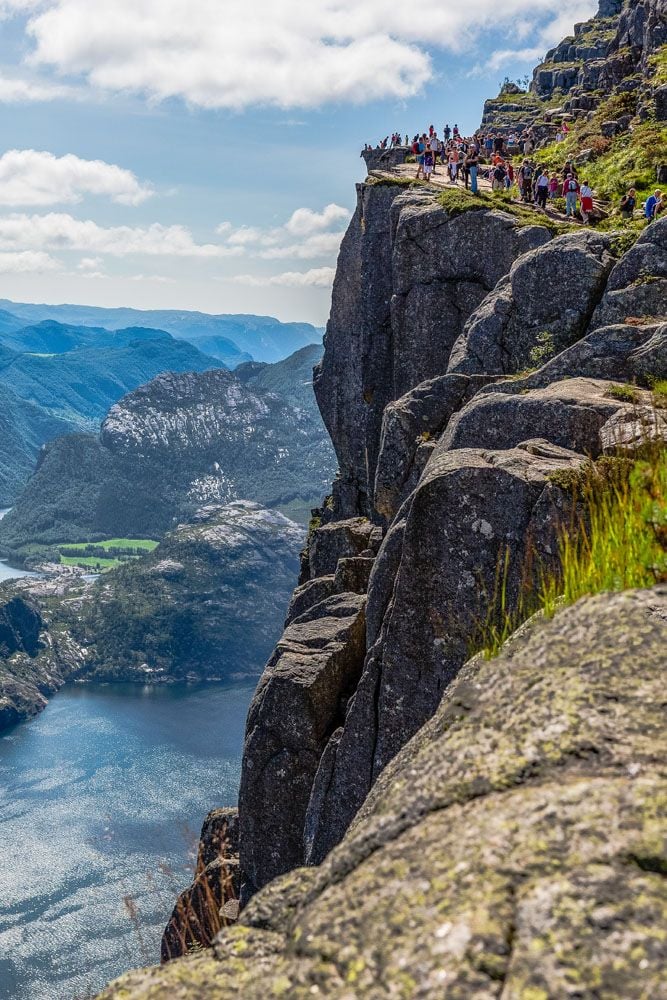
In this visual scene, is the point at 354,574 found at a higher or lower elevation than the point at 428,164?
lower

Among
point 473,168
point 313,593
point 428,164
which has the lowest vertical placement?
point 313,593

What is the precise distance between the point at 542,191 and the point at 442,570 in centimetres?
4180

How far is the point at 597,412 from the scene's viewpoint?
1950cm

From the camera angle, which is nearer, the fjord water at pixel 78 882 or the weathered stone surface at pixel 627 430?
the weathered stone surface at pixel 627 430

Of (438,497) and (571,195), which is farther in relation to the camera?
(571,195)

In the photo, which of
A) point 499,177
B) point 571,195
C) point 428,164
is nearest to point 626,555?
point 571,195

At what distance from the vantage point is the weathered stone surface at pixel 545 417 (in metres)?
19.5

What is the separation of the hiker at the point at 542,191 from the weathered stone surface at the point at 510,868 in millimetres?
49329

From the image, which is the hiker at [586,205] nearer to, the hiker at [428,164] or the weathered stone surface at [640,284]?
the weathered stone surface at [640,284]

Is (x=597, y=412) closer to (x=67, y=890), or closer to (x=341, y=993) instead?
(x=341, y=993)

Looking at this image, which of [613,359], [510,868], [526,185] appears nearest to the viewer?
[510,868]

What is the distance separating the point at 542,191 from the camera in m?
52.5

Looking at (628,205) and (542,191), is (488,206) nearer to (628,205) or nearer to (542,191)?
(542,191)

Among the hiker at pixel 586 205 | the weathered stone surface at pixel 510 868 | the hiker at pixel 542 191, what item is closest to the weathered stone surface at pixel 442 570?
the weathered stone surface at pixel 510 868
